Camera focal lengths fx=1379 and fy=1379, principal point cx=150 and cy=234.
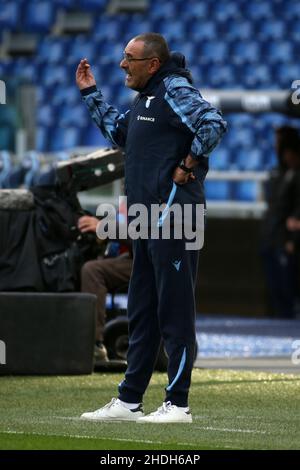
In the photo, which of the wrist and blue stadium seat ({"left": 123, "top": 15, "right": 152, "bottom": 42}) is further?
blue stadium seat ({"left": 123, "top": 15, "right": 152, "bottom": 42})

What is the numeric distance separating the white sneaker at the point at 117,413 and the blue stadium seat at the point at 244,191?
11.2 m

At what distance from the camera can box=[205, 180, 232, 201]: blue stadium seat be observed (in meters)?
18.4

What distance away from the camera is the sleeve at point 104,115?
7461 mm

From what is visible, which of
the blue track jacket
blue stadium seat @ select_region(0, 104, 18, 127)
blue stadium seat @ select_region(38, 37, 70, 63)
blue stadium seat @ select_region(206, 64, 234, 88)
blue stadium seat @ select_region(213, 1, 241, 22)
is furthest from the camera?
blue stadium seat @ select_region(38, 37, 70, 63)

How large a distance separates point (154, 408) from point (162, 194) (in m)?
1.53

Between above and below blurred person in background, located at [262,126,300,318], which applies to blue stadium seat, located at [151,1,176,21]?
above

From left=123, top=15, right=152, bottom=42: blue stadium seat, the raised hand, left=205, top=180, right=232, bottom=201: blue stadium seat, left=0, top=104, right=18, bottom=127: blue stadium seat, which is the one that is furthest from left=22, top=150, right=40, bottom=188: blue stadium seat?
the raised hand

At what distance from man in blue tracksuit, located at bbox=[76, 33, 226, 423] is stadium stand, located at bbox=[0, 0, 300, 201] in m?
13.0

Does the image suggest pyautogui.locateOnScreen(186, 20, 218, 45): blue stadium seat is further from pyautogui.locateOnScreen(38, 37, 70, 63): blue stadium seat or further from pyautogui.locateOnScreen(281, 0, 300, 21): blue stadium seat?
pyautogui.locateOnScreen(38, 37, 70, 63): blue stadium seat

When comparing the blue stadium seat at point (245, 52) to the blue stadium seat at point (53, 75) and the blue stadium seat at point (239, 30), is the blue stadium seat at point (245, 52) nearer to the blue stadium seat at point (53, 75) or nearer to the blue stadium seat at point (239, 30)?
the blue stadium seat at point (239, 30)

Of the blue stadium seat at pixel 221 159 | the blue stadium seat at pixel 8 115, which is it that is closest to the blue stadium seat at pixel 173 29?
the blue stadium seat at pixel 221 159

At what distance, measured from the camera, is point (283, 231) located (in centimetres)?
1677

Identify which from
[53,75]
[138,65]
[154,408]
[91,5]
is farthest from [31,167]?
[91,5]

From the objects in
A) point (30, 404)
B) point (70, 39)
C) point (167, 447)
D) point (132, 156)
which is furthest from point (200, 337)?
point (70, 39)
